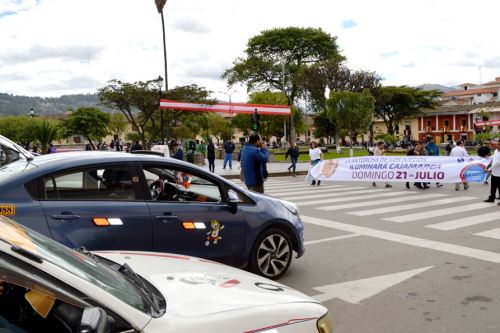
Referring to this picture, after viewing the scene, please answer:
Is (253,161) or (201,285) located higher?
(253,161)

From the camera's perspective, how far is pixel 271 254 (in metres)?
6.07

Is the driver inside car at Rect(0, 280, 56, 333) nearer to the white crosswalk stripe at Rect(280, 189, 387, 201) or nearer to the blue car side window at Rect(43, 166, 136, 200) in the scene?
the blue car side window at Rect(43, 166, 136, 200)

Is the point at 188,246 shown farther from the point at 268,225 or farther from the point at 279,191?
the point at 279,191

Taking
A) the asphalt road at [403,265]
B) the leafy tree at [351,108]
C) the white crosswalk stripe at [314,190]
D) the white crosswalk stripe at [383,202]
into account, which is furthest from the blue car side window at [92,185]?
the leafy tree at [351,108]

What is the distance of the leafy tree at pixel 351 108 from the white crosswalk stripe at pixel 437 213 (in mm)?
35370

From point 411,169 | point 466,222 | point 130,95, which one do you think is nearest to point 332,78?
point 130,95

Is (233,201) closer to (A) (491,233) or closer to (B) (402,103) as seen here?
(A) (491,233)

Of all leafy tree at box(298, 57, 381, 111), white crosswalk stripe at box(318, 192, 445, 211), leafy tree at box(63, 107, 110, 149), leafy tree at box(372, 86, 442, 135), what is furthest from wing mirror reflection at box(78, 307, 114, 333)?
leafy tree at box(372, 86, 442, 135)

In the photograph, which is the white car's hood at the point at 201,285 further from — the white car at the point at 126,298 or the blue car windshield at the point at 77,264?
the blue car windshield at the point at 77,264

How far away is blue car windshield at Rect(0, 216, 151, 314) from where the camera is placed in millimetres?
2406

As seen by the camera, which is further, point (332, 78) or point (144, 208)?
point (332, 78)

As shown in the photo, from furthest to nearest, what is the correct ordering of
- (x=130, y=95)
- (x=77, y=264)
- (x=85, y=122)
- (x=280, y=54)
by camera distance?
1. (x=280, y=54)
2. (x=85, y=122)
3. (x=130, y=95)
4. (x=77, y=264)

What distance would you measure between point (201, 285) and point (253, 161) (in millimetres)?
6629

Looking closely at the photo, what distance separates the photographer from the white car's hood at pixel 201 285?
2578 millimetres
